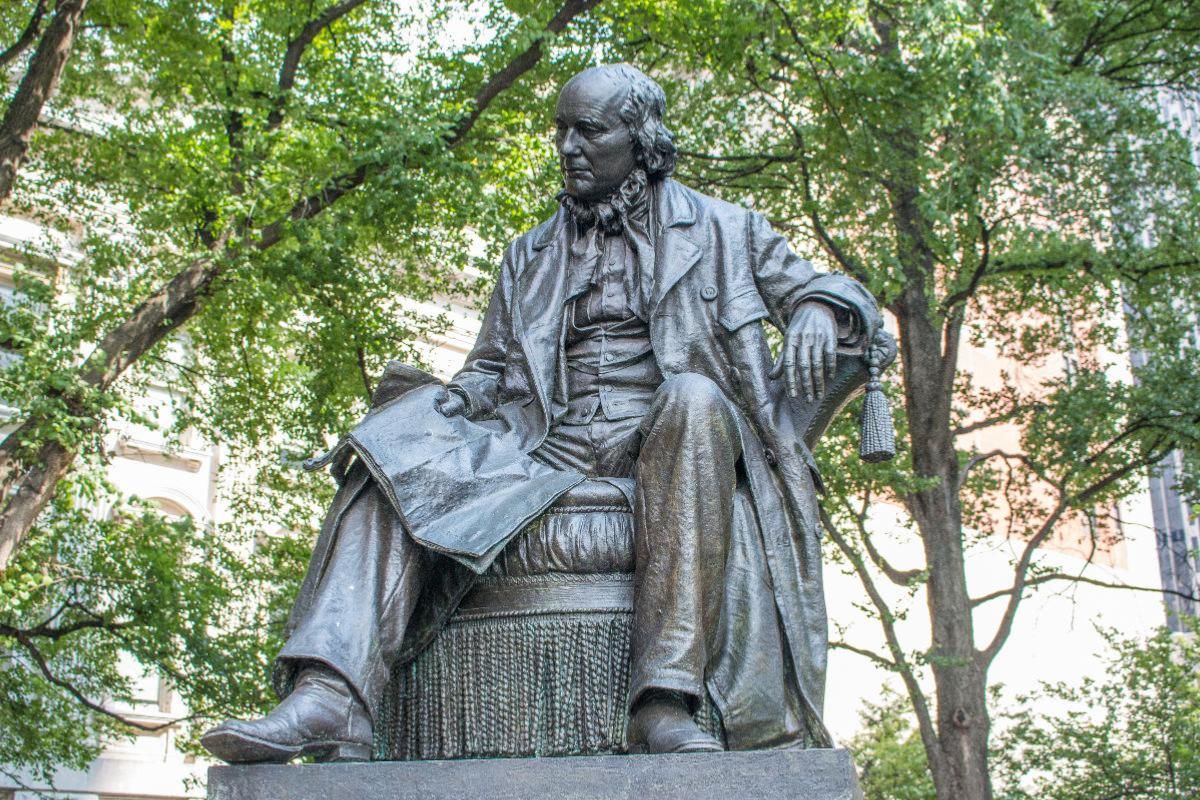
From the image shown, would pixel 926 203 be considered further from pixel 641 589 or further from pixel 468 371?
pixel 641 589

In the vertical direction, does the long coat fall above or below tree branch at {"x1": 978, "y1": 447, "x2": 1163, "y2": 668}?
below

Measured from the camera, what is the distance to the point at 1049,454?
15695 mm

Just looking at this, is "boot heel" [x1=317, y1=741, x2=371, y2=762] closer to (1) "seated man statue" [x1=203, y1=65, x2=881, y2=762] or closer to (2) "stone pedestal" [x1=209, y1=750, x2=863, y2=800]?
(1) "seated man statue" [x1=203, y1=65, x2=881, y2=762]

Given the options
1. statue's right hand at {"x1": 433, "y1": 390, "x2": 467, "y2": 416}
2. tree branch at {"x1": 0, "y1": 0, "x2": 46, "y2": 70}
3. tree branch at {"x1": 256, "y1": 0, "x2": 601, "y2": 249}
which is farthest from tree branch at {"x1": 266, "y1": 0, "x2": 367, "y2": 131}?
statue's right hand at {"x1": 433, "y1": 390, "x2": 467, "y2": 416}

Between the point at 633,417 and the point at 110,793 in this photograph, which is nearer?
the point at 633,417

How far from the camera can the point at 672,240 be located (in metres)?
4.66

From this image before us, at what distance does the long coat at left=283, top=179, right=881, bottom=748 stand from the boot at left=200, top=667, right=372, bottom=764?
12.9 inches

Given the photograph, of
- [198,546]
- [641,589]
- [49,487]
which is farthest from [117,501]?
[641,589]

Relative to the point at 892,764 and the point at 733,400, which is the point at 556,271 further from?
the point at 892,764

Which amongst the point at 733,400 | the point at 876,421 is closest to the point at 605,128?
the point at 733,400

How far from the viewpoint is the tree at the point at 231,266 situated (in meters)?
11.9

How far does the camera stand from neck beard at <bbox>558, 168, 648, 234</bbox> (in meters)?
4.77

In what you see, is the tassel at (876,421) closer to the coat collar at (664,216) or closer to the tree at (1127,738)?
the coat collar at (664,216)

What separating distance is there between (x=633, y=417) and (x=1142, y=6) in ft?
45.1
